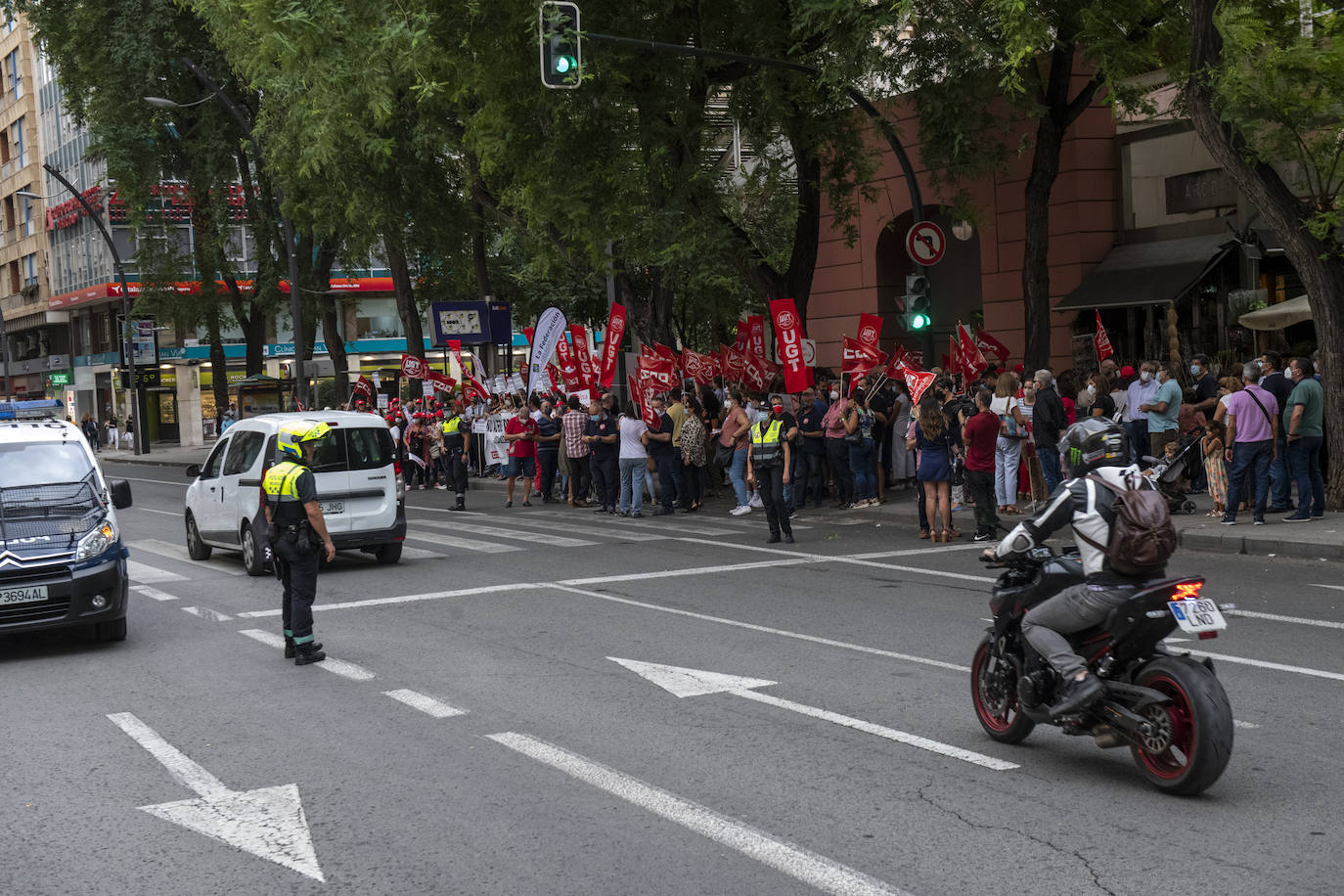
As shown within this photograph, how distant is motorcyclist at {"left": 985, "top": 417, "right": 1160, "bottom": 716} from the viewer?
237 inches

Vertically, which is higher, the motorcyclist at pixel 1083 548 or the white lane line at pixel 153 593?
the motorcyclist at pixel 1083 548

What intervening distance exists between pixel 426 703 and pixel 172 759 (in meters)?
1.56

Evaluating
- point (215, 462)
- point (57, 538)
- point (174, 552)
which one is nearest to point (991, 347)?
point (215, 462)

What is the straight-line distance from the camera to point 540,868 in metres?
5.15

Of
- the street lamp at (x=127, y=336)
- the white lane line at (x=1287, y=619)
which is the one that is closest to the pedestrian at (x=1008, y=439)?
the white lane line at (x=1287, y=619)

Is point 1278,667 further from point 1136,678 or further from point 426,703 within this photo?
point 426,703

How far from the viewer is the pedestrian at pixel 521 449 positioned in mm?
21906

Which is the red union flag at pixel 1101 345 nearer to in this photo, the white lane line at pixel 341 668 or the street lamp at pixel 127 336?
the white lane line at pixel 341 668

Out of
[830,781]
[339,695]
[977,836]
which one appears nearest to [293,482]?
[339,695]

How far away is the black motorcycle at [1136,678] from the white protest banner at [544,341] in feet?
66.5

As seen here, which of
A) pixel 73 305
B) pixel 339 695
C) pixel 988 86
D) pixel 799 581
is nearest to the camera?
pixel 339 695

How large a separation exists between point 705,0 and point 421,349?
15.2m

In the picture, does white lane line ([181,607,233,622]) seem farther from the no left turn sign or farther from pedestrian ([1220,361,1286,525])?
the no left turn sign

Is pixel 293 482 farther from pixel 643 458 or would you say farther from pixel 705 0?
pixel 705 0
